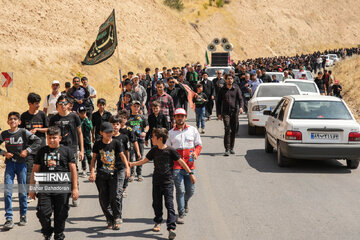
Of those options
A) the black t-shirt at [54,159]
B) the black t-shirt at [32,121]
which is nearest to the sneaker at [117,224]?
the black t-shirt at [54,159]

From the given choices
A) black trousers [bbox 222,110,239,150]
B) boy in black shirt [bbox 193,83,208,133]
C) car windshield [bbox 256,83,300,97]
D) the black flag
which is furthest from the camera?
car windshield [bbox 256,83,300,97]

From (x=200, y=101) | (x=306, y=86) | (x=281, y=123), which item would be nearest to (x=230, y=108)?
(x=281, y=123)

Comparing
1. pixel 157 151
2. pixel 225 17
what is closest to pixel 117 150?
pixel 157 151

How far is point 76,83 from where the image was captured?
12664mm

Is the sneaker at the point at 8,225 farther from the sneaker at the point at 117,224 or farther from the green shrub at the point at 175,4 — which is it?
the green shrub at the point at 175,4

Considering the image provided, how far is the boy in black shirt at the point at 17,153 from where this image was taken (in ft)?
24.7

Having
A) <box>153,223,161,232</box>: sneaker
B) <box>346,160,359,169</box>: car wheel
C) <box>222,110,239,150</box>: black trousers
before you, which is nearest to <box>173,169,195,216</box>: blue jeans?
<box>153,223,161,232</box>: sneaker

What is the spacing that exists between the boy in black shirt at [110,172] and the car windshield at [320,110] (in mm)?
5427

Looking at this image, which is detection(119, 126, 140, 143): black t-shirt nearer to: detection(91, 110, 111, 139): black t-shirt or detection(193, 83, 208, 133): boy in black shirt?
detection(91, 110, 111, 139): black t-shirt

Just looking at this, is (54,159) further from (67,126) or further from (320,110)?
(320,110)

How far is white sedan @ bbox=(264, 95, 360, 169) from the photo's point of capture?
11.0m

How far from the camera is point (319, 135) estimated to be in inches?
436

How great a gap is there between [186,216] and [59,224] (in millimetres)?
2170

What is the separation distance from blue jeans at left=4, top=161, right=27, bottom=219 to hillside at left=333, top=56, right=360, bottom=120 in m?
17.4
